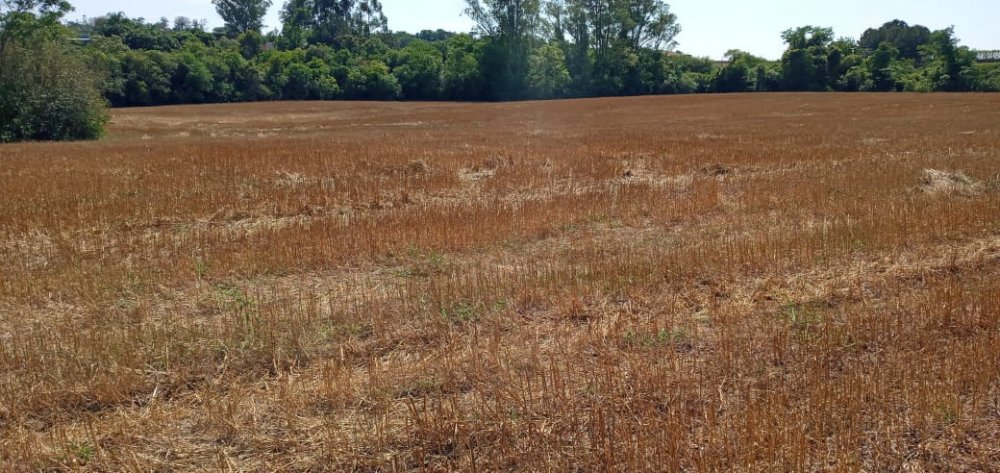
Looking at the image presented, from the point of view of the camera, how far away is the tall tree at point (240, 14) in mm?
172250

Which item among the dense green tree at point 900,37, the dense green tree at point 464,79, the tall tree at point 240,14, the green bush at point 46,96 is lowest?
the green bush at point 46,96

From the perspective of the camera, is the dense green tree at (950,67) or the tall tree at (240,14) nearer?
the dense green tree at (950,67)

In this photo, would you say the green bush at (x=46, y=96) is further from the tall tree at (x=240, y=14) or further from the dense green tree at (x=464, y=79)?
the tall tree at (x=240, y=14)

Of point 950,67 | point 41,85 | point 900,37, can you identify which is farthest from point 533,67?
point 900,37

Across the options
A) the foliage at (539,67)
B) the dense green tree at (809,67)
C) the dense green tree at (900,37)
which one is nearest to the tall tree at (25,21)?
the foliage at (539,67)

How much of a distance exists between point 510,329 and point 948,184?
12.2 m

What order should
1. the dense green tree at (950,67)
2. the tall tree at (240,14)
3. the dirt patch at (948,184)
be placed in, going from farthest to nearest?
the tall tree at (240,14) → the dense green tree at (950,67) → the dirt patch at (948,184)

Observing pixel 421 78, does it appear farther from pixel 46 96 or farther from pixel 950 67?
pixel 950 67

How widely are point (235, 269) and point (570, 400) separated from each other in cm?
565

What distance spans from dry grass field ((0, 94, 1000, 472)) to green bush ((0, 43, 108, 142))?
24.0 m

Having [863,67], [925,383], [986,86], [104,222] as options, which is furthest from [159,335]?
[863,67]

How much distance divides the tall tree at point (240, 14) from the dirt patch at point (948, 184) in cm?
18345

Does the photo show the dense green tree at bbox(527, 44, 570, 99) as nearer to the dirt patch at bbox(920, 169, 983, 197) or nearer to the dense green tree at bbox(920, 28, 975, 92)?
the dense green tree at bbox(920, 28, 975, 92)

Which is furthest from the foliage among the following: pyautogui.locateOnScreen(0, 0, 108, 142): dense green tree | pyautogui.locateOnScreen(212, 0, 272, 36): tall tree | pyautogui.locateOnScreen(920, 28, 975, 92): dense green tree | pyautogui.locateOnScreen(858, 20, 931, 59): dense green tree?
pyautogui.locateOnScreen(212, 0, 272, 36): tall tree
